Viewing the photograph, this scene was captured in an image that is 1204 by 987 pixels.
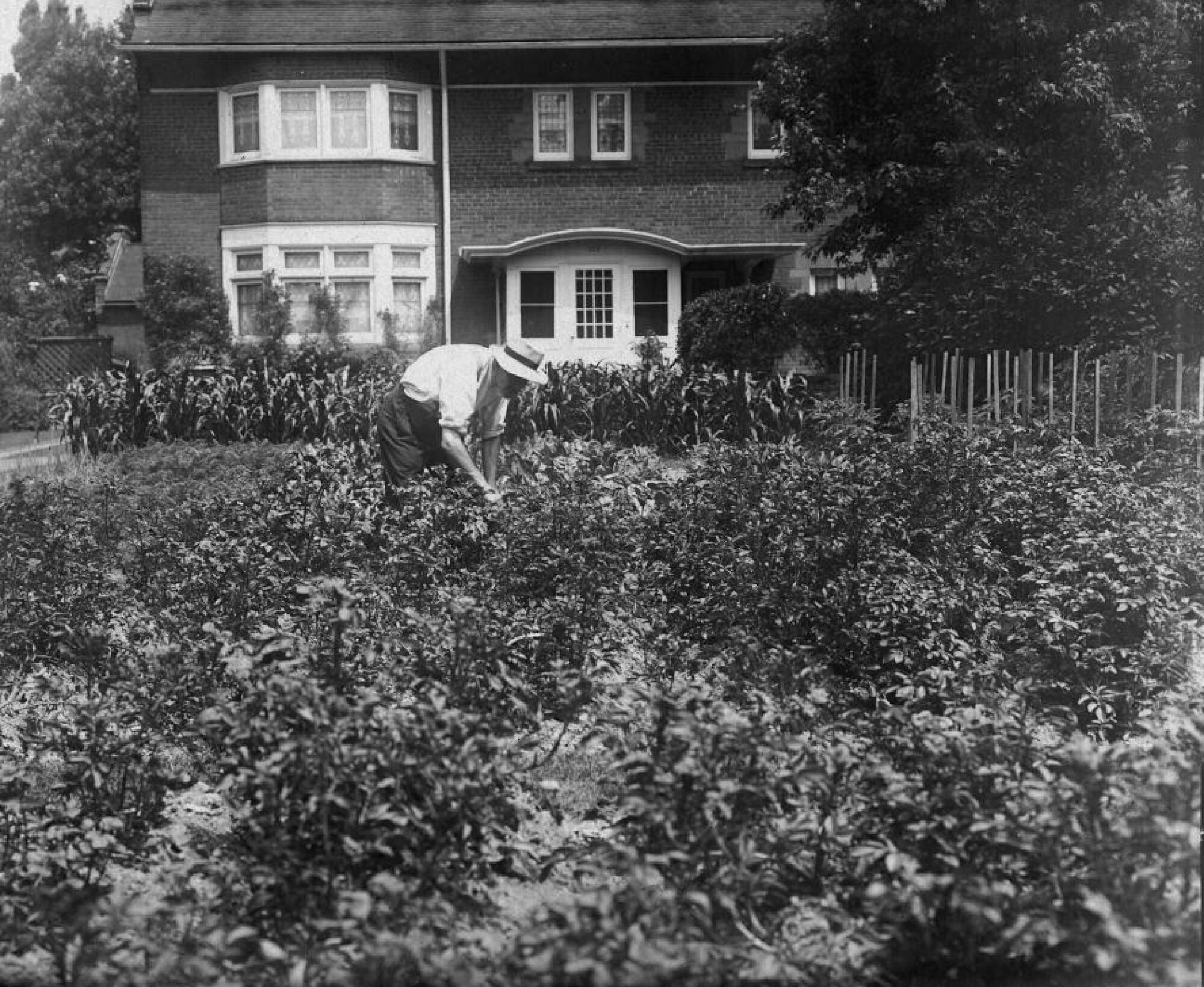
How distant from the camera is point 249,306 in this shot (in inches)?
1009

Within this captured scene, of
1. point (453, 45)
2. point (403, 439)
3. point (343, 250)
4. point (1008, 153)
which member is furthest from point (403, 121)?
point (403, 439)

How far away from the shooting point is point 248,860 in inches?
158

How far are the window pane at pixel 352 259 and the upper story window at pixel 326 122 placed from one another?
156cm

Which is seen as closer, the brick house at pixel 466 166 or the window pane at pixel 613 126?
the brick house at pixel 466 166

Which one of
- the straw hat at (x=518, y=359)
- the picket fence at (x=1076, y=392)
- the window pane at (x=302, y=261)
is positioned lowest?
the picket fence at (x=1076, y=392)

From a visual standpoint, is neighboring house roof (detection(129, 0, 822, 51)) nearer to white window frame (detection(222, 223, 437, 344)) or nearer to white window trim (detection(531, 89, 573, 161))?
white window trim (detection(531, 89, 573, 161))

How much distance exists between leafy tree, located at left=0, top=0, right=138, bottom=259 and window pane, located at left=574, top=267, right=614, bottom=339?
79.1 feet

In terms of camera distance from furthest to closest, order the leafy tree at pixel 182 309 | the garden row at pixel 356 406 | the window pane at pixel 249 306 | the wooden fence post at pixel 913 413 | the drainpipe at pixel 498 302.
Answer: the drainpipe at pixel 498 302 → the window pane at pixel 249 306 → the leafy tree at pixel 182 309 → the garden row at pixel 356 406 → the wooden fence post at pixel 913 413

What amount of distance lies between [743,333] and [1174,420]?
10594 mm

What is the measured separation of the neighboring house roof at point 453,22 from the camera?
25031 millimetres

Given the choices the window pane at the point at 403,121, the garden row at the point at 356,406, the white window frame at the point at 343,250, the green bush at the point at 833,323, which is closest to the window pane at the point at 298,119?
the window pane at the point at 403,121

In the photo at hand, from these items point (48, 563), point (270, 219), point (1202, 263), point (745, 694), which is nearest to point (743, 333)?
point (1202, 263)

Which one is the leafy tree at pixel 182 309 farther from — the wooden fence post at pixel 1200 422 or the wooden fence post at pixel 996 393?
the wooden fence post at pixel 1200 422

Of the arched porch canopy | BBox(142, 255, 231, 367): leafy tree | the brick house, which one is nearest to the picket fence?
the arched porch canopy
